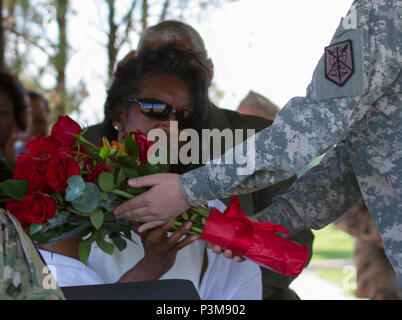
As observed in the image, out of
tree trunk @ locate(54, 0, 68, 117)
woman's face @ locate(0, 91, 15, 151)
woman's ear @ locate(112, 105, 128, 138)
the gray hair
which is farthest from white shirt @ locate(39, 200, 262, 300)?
tree trunk @ locate(54, 0, 68, 117)

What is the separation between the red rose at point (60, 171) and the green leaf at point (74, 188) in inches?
0.9

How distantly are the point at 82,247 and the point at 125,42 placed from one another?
2.39 m

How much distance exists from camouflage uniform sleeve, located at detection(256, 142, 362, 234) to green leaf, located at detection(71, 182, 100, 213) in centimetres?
65

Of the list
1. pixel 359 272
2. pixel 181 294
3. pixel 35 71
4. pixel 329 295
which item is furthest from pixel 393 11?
pixel 35 71

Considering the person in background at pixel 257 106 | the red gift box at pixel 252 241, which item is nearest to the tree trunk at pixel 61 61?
the person in background at pixel 257 106

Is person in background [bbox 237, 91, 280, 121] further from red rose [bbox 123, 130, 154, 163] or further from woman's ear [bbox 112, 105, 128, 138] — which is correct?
red rose [bbox 123, 130, 154, 163]

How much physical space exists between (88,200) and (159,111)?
0.59 metres

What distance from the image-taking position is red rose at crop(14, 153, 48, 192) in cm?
131

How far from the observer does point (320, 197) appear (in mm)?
1771

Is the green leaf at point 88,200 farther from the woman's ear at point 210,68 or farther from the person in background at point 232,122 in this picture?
the woman's ear at point 210,68

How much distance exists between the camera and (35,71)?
6531 mm

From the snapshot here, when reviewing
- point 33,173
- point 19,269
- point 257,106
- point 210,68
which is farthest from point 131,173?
point 257,106

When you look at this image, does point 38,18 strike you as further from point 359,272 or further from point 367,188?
point 367,188

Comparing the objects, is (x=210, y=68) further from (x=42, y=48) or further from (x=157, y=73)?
(x=42, y=48)
